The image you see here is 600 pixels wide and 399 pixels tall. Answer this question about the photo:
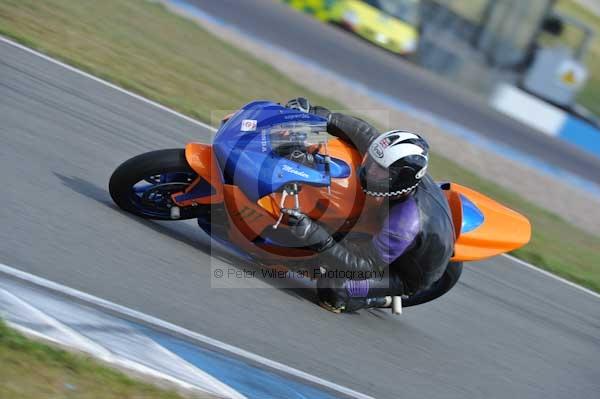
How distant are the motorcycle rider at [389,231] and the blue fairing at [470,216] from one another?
0.74 feet

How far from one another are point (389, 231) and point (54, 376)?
2375 mm

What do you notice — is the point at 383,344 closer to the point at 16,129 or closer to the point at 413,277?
the point at 413,277

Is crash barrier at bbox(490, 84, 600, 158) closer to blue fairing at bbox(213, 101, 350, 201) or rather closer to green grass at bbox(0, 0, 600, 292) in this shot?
green grass at bbox(0, 0, 600, 292)

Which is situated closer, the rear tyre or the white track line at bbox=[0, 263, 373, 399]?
the white track line at bbox=[0, 263, 373, 399]

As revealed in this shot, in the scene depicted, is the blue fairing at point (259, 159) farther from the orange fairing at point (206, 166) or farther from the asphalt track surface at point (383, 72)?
the asphalt track surface at point (383, 72)

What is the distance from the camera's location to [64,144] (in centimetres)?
657

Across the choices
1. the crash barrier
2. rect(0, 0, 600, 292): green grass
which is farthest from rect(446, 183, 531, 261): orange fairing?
the crash barrier

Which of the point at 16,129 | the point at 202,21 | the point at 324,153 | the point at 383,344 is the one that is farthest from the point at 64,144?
the point at 202,21

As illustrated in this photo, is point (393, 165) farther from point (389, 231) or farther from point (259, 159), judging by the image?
point (259, 159)

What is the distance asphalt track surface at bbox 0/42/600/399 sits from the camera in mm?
4824

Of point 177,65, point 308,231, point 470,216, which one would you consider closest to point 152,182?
point 308,231

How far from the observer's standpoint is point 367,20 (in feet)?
64.4

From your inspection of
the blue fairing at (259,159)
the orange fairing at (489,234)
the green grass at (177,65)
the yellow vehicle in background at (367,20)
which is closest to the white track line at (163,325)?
the blue fairing at (259,159)

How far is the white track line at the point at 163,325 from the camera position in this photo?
437 centimetres
